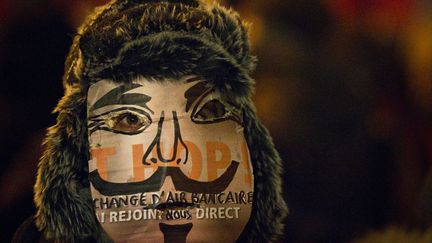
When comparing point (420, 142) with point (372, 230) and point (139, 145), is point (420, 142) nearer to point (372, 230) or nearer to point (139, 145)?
point (372, 230)

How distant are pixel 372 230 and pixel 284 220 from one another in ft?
0.57

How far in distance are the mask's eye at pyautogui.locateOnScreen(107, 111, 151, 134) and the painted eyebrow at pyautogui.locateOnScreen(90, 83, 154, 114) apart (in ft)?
0.07

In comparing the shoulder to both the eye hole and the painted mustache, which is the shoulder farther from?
the eye hole

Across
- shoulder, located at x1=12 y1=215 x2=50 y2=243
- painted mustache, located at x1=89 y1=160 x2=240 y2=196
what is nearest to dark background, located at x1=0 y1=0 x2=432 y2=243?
shoulder, located at x1=12 y1=215 x2=50 y2=243

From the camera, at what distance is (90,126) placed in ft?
3.57

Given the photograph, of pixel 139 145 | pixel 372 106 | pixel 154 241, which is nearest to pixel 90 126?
pixel 139 145

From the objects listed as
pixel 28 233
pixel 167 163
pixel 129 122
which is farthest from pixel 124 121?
pixel 28 233

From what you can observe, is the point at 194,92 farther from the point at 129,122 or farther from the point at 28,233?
the point at 28,233

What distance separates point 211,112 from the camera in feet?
3.54

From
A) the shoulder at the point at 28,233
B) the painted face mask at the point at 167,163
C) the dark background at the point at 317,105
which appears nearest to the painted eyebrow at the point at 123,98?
the painted face mask at the point at 167,163

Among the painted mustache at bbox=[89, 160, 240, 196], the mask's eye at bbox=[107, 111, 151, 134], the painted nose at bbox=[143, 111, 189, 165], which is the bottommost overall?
the painted mustache at bbox=[89, 160, 240, 196]

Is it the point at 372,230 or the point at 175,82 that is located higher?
the point at 175,82

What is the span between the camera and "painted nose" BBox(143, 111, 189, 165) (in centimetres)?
105

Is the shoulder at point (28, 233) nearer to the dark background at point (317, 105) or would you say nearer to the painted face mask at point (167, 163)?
the dark background at point (317, 105)
